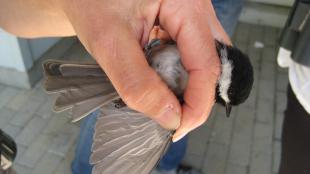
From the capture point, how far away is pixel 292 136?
1.45 m

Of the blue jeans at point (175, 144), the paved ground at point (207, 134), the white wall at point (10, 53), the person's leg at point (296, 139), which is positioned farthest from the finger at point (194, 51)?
the white wall at point (10, 53)

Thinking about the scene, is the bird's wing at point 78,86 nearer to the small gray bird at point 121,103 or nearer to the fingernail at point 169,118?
the small gray bird at point 121,103

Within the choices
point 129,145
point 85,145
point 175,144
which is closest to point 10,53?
point 85,145

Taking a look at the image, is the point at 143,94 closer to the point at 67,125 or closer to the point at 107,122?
the point at 107,122

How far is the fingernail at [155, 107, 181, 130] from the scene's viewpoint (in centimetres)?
101

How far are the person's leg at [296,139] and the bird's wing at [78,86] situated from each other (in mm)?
630

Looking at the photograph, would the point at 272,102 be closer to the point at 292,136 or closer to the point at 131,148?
the point at 292,136

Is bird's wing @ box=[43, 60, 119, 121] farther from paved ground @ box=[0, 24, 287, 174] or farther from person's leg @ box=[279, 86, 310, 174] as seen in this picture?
paved ground @ box=[0, 24, 287, 174]

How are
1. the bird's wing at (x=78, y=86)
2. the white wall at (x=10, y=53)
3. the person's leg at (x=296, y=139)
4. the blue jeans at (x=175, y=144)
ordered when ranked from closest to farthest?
the bird's wing at (x=78, y=86), the person's leg at (x=296, y=139), the blue jeans at (x=175, y=144), the white wall at (x=10, y=53)

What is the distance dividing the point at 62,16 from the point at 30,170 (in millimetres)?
1343

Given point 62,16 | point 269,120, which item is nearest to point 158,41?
point 62,16

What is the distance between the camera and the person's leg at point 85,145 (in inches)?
72.8

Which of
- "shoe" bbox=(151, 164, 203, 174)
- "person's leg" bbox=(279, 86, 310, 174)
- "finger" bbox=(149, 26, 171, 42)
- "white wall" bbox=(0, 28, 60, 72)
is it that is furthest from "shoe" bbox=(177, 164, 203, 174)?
"finger" bbox=(149, 26, 171, 42)

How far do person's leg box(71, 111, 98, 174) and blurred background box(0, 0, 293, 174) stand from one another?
11.5 inches
